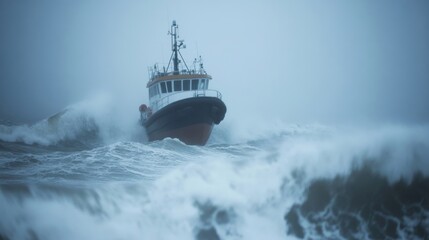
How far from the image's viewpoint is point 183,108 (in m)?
12.9

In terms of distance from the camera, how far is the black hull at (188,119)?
12883 mm

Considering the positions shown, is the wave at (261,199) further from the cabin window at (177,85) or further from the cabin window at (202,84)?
the cabin window at (202,84)

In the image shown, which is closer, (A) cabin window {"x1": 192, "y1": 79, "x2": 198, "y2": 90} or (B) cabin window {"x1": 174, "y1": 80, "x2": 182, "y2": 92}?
(B) cabin window {"x1": 174, "y1": 80, "x2": 182, "y2": 92}

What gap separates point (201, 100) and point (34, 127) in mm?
7520

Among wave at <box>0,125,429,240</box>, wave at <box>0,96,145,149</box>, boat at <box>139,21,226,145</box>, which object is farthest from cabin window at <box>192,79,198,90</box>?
wave at <box>0,125,429,240</box>

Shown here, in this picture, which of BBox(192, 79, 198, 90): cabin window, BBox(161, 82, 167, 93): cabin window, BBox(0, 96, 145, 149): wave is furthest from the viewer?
BBox(161, 82, 167, 93): cabin window

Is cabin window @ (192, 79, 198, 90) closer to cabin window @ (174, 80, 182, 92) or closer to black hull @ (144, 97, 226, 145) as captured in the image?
cabin window @ (174, 80, 182, 92)

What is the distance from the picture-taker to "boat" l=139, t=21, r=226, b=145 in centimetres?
1295

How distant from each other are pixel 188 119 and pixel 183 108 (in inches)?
21.3

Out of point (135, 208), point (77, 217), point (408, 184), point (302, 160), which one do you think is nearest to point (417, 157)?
point (408, 184)

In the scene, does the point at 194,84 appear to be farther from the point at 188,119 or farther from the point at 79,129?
the point at 79,129

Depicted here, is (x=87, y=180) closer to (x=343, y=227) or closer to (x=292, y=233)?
(x=292, y=233)

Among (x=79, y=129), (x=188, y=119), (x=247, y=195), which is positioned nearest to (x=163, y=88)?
(x=188, y=119)

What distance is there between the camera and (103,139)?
584 inches
